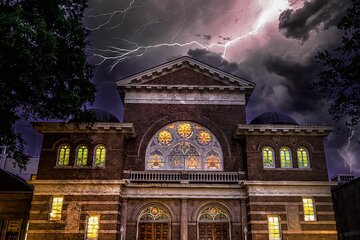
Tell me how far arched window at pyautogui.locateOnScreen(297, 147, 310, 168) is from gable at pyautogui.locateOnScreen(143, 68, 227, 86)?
8707 millimetres

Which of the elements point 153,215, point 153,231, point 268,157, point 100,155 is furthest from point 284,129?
point 100,155

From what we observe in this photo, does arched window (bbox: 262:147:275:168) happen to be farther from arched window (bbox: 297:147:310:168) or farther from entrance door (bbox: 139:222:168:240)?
entrance door (bbox: 139:222:168:240)

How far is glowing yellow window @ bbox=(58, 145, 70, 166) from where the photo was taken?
28.3 metres

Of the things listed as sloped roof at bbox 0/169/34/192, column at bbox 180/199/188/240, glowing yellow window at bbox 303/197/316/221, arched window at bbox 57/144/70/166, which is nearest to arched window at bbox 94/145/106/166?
arched window at bbox 57/144/70/166

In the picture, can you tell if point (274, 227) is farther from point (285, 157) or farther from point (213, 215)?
point (285, 157)

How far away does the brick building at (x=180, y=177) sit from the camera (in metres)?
26.7

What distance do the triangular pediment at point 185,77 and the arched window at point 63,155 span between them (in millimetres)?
7037

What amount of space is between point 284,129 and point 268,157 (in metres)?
2.56

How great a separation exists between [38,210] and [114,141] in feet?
24.5

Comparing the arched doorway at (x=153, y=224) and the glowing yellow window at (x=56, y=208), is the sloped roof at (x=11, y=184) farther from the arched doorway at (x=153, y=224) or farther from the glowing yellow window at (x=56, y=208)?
the arched doorway at (x=153, y=224)

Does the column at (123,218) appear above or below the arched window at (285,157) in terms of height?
below

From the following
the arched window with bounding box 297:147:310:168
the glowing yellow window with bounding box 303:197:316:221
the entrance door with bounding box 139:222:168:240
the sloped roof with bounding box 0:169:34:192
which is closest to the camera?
the glowing yellow window with bounding box 303:197:316:221

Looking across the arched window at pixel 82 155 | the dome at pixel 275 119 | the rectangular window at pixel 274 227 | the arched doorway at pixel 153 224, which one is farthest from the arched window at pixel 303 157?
the arched window at pixel 82 155

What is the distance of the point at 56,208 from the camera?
26969mm
